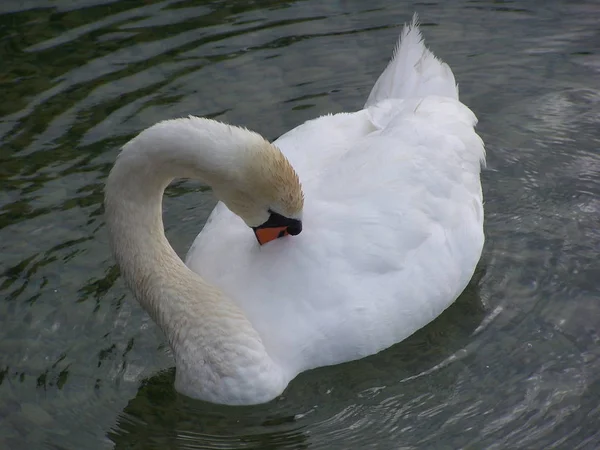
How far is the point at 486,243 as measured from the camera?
24.6ft

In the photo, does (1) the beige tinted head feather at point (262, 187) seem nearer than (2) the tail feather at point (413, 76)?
Yes

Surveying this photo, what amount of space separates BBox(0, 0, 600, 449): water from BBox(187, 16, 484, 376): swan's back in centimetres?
31

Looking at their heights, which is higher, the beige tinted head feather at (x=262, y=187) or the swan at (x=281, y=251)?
the beige tinted head feather at (x=262, y=187)

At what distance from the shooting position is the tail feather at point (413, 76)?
8031 mm

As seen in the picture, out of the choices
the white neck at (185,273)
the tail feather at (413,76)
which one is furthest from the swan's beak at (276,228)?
the tail feather at (413,76)

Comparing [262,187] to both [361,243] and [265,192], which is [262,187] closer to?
[265,192]

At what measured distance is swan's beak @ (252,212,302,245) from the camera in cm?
612

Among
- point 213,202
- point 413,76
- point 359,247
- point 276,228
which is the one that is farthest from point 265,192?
point 413,76

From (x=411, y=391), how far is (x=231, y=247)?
1346mm

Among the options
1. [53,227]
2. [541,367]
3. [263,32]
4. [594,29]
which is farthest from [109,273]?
[594,29]

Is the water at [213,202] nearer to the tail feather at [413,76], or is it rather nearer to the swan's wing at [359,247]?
the swan's wing at [359,247]

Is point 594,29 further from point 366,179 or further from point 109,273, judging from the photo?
point 109,273

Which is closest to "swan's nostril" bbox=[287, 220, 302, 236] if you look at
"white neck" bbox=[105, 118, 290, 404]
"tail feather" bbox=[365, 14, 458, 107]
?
"white neck" bbox=[105, 118, 290, 404]

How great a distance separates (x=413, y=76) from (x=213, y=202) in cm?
172
